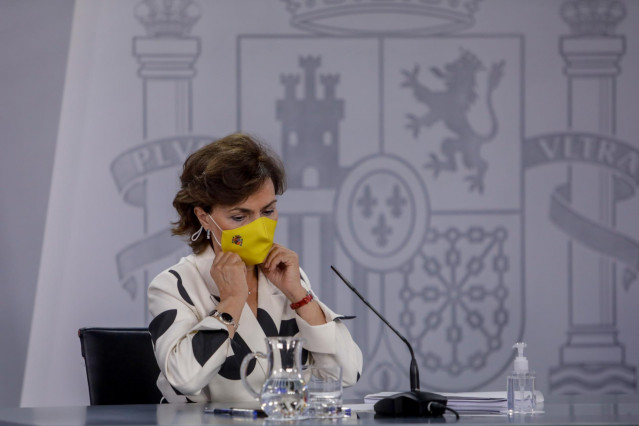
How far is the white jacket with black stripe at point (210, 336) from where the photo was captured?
2.19 meters

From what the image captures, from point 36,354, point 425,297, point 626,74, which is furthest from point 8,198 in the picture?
point 626,74

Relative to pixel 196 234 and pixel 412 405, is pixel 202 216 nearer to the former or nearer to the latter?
pixel 196 234

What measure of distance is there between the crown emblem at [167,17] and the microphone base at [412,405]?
2274 millimetres

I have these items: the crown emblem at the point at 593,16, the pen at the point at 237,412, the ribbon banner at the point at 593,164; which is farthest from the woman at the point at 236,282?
the crown emblem at the point at 593,16

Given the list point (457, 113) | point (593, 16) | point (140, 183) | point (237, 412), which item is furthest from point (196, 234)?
point (593, 16)

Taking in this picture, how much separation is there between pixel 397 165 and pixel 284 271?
141cm

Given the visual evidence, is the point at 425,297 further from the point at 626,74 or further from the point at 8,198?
the point at 8,198

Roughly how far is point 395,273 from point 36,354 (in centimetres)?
150

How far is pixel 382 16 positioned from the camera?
376cm

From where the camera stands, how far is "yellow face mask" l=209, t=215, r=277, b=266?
2426 millimetres

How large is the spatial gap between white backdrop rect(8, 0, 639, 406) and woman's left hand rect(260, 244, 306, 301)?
1.22m

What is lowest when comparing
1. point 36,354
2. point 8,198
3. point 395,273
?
point 36,354

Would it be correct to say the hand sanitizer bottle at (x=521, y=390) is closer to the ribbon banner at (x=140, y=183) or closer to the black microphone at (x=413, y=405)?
the black microphone at (x=413, y=405)

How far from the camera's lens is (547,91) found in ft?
12.4
